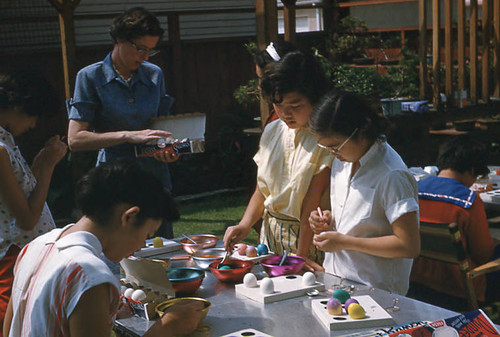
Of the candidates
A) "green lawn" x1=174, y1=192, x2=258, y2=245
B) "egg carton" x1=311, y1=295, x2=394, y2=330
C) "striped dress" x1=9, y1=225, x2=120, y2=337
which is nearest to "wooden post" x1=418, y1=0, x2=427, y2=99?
"green lawn" x1=174, y1=192, x2=258, y2=245

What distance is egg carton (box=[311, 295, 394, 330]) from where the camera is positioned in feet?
7.52

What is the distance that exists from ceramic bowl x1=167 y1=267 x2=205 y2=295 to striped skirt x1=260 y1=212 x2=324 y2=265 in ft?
1.85

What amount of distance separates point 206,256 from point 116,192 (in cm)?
126

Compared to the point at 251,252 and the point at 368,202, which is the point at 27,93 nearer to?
the point at 251,252

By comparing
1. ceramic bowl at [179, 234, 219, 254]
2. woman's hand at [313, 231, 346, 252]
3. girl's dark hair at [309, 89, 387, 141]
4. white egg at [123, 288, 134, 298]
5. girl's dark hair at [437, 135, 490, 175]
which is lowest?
ceramic bowl at [179, 234, 219, 254]

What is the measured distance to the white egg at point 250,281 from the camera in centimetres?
271

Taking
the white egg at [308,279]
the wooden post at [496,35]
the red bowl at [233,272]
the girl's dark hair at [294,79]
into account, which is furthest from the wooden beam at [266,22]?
the white egg at [308,279]

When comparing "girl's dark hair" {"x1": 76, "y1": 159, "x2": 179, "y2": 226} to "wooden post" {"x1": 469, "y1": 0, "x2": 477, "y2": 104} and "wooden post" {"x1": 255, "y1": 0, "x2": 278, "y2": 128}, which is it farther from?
"wooden post" {"x1": 469, "y1": 0, "x2": 477, "y2": 104}

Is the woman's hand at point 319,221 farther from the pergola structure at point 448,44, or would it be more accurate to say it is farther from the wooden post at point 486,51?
the wooden post at point 486,51

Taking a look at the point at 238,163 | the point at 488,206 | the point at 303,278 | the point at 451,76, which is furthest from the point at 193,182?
the point at 303,278

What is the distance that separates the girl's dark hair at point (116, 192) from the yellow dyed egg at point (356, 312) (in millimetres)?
776

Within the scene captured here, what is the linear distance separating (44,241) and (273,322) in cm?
85

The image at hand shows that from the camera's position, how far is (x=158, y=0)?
37.6ft

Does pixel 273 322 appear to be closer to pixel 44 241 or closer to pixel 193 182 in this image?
pixel 44 241
